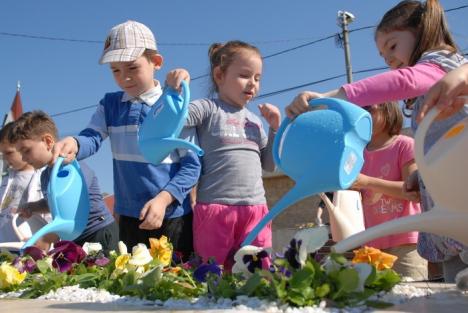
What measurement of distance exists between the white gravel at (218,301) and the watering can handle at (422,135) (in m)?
0.21

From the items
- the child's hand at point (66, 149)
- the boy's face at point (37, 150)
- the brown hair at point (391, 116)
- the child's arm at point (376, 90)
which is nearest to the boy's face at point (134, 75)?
the child's hand at point (66, 149)

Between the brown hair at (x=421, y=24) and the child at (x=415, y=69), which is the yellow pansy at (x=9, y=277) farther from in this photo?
the brown hair at (x=421, y=24)

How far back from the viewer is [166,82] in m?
1.59

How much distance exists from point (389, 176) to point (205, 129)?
62 cm

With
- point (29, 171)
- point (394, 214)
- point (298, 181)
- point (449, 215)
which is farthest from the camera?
point (29, 171)

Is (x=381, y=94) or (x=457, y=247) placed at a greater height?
(x=381, y=94)

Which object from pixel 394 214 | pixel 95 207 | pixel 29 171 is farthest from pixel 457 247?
pixel 29 171

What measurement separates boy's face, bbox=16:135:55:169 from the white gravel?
1.26m

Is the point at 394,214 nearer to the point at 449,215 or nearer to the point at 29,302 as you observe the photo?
the point at 449,215

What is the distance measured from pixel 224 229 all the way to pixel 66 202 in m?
0.47

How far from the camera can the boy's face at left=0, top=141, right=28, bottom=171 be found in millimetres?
2941

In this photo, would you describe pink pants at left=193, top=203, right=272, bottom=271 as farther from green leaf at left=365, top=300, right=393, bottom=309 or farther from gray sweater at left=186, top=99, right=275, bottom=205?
green leaf at left=365, top=300, right=393, bottom=309

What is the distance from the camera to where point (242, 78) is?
A: 1.90m

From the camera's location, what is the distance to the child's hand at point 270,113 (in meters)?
1.72
